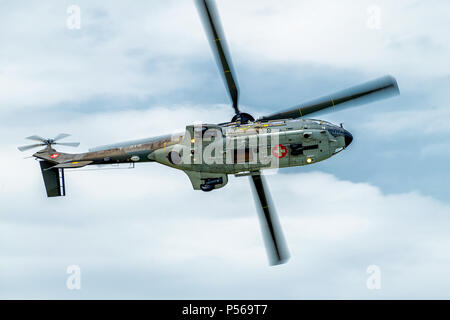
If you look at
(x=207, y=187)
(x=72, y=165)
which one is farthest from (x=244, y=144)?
(x=72, y=165)

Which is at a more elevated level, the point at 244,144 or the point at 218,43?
the point at 218,43

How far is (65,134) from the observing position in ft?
179

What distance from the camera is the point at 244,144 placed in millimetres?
48219

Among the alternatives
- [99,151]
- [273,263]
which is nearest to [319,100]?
[273,263]

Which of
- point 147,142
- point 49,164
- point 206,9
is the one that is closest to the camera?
point 206,9

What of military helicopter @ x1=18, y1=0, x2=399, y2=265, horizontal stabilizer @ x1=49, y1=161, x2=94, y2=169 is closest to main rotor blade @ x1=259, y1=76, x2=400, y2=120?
military helicopter @ x1=18, y1=0, x2=399, y2=265

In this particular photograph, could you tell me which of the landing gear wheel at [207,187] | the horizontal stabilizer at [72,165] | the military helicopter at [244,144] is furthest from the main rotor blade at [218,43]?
the horizontal stabilizer at [72,165]

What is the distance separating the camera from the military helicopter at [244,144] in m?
48.3

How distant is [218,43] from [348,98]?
10007mm

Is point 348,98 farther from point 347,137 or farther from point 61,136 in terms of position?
point 61,136

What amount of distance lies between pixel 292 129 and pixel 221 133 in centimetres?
487

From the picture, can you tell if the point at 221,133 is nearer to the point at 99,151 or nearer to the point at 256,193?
the point at 256,193

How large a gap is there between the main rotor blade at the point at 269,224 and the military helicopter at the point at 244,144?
0.07 metres

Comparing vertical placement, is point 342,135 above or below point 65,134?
below
